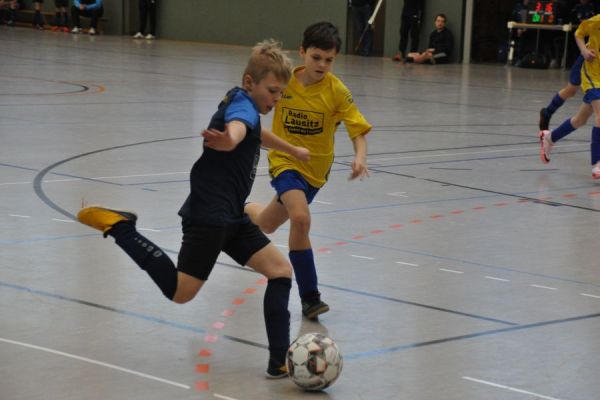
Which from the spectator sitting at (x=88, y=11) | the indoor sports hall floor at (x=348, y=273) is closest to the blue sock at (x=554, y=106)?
the indoor sports hall floor at (x=348, y=273)

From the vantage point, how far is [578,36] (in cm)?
1102

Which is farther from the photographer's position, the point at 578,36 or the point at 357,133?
the point at 578,36

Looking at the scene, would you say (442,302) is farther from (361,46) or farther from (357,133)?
(361,46)

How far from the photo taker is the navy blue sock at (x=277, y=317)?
4.74 meters

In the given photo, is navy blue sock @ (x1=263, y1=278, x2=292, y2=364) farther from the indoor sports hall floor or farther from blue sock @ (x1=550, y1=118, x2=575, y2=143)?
blue sock @ (x1=550, y1=118, x2=575, y2=143)

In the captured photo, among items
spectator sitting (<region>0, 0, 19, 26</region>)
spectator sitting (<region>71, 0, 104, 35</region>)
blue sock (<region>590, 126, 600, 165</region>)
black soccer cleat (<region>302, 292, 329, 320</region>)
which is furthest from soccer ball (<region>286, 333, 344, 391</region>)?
spectator sitting (<region>0, 0, 19, 26</region>)

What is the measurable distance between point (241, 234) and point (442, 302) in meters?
1.55

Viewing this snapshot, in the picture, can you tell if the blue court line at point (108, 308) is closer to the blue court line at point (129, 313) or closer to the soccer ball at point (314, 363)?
the blue court line at point (129, 313)

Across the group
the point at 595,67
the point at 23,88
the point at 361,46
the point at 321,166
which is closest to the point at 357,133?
the point at 321,166

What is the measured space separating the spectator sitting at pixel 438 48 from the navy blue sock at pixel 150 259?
73.4 ft

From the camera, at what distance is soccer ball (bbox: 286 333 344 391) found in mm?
4508

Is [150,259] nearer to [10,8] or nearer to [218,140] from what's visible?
[218,140]

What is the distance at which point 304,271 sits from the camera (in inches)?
226

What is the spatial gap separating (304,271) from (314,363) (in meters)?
1.28
